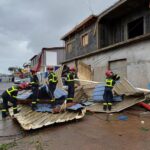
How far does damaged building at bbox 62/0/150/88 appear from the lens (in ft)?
38.8

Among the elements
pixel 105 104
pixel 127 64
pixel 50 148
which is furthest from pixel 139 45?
pixel 50 148

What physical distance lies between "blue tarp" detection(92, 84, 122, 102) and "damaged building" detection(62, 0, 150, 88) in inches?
96.4

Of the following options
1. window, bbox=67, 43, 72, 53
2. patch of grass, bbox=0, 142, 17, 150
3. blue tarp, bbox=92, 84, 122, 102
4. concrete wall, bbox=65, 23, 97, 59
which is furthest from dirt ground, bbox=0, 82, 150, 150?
window, bbox=67, 43, 72, 53

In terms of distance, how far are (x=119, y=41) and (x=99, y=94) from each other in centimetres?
816

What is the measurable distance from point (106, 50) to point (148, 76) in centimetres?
440

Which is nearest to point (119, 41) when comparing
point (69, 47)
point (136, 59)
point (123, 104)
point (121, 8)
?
point (121, 8)

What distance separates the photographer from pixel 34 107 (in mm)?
9305

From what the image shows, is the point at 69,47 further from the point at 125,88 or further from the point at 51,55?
the point at 125,88

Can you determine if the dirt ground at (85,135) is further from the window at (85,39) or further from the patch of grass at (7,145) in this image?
the window at (85,39)

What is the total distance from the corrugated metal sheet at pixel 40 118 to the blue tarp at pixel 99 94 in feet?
6.19

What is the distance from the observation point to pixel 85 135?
645 centimetres

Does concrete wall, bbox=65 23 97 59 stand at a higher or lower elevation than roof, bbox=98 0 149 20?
lower

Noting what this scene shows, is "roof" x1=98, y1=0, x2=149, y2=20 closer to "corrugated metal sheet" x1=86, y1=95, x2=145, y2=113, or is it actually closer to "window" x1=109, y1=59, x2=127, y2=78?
"window" x1=109, y1=59, x2=127, y2=78

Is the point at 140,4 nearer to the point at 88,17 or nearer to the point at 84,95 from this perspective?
the point at 88,17
